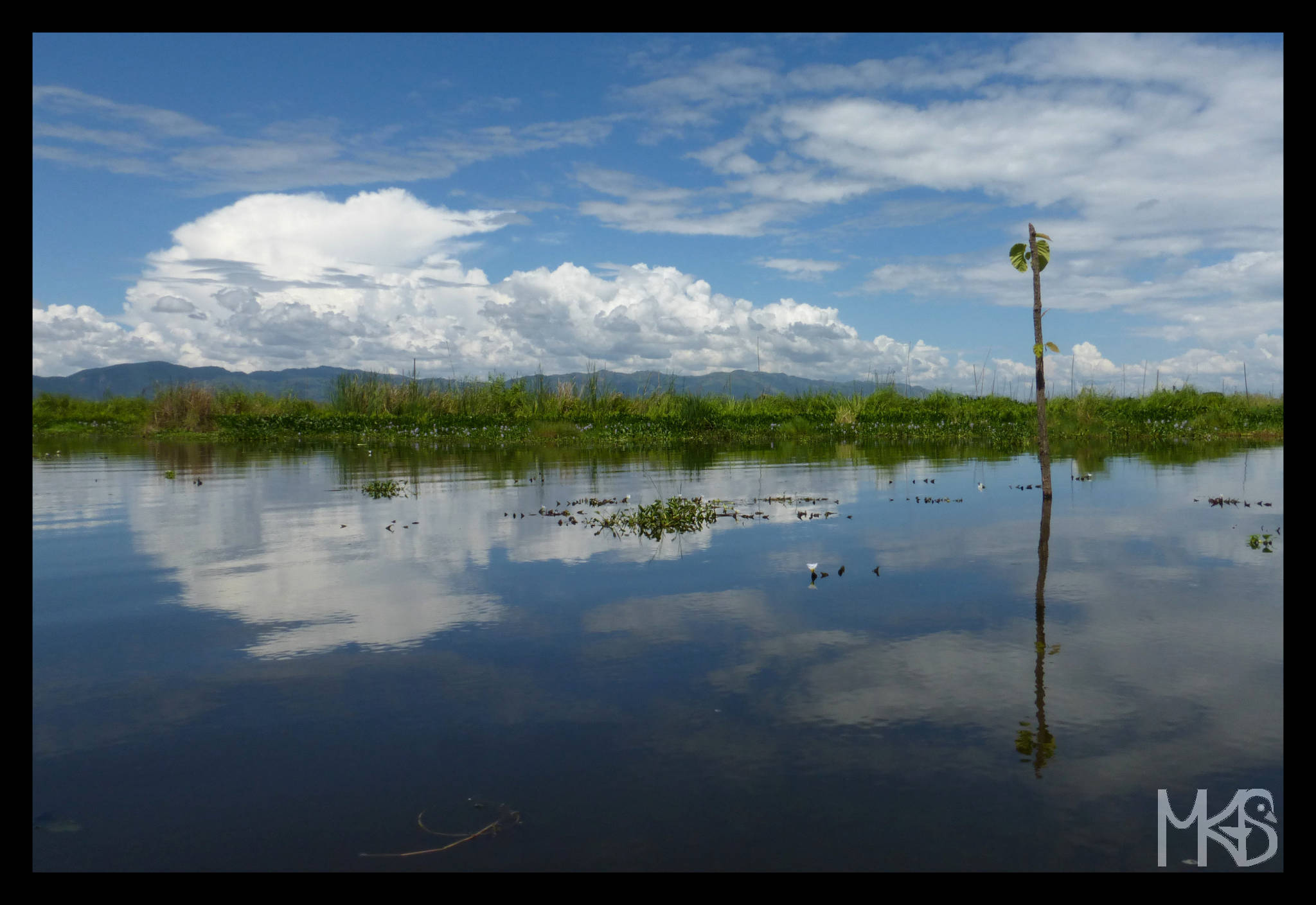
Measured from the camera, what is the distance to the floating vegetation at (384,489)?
14914 millimetres

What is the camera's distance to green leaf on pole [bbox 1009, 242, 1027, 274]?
12.3m

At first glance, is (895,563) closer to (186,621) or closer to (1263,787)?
(1263,787)

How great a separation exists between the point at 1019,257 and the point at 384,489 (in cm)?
1092

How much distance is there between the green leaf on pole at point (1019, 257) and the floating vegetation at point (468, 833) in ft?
36.5

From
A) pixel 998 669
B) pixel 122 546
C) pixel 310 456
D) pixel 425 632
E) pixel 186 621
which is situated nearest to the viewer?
pixel 998 669

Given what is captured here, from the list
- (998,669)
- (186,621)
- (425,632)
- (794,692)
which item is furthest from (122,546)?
(998,669)

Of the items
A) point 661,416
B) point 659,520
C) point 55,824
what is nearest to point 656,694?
point 55,824

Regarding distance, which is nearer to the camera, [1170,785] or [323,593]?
[1170,785]

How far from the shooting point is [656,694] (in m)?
5.27

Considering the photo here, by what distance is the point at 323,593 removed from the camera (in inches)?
315

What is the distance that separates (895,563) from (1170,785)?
4951mm

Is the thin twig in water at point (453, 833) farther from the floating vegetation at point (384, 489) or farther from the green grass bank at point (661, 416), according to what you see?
the green grass bank at point (661, 416)

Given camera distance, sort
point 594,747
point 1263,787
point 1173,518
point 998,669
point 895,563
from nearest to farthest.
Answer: point 1263,787, point 594,747, point 998,669, point 895,563, point 1173,518

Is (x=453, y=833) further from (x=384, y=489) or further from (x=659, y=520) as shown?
(x=384, y=489)
